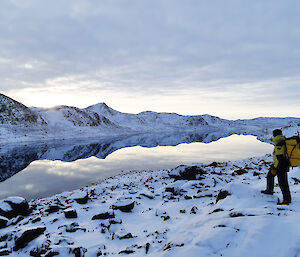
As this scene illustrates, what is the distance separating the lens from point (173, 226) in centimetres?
770

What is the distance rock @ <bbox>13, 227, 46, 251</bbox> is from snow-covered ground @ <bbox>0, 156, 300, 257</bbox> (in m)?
0.06

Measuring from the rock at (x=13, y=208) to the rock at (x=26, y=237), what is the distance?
15.6 ft

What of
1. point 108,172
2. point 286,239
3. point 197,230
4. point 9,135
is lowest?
point 108,172

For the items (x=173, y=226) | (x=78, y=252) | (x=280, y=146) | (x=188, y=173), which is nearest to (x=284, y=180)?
(x=280, y=146)

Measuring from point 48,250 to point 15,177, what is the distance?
67.1 ft

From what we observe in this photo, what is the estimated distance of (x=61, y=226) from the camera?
27.2 feet

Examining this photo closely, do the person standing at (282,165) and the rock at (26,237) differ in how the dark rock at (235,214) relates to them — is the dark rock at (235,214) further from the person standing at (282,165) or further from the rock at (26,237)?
the rock at (26,237)

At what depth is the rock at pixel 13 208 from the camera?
10.7 m

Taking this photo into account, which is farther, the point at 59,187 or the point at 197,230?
the point at 59,187

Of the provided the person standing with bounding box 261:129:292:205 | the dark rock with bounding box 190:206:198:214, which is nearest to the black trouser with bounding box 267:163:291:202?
the person standing with bounding box 261:129:292:205

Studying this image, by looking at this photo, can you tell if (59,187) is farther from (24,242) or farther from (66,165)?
(24,242)

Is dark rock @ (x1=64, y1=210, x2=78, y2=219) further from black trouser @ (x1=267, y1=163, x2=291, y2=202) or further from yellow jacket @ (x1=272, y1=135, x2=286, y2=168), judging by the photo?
yellow jacket @ (x1=272, y1=135, x2=286, y2=168)

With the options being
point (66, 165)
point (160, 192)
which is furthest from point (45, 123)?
point (160, 192)

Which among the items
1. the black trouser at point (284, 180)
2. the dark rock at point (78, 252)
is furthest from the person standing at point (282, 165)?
the dark rock at point (78, 252)
